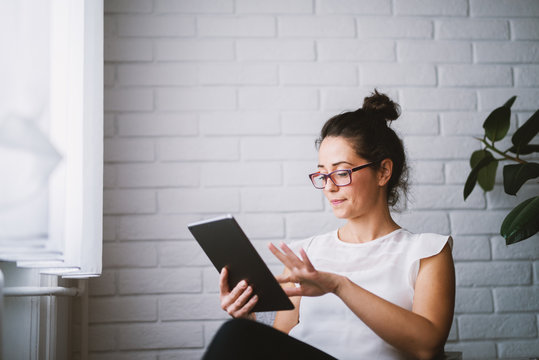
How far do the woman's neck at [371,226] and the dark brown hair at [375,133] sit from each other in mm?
88

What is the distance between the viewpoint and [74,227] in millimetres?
1239

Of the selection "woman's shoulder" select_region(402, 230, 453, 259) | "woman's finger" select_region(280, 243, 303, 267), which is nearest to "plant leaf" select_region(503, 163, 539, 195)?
"woman's shoulder" select_region(402, 230, 453, 259)

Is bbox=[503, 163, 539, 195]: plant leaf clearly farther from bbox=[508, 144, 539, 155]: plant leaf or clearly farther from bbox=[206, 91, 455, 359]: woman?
bbox=[206, 91, 455, 359]: woman

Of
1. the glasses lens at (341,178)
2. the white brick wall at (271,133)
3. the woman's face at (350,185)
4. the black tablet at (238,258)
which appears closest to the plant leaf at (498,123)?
the white brick wall at (271,133)

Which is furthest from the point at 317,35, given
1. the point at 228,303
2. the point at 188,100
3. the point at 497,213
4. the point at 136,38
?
the point at 228,303

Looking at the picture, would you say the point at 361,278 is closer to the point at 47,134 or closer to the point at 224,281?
the point at 224,281

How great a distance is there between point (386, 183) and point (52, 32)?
1051mm

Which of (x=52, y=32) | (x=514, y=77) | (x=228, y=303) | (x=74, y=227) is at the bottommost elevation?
(x=228, y=303)

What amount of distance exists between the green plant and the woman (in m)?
0.32

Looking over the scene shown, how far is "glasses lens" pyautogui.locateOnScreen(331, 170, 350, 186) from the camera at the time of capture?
1540mm

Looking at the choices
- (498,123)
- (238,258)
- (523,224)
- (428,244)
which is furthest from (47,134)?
(498,123)

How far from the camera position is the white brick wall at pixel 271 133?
1.96 metres

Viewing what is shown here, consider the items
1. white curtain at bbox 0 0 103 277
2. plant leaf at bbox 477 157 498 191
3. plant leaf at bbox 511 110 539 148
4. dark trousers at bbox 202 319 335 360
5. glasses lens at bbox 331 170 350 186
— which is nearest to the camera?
white curtain at bbox 0 0 103 277

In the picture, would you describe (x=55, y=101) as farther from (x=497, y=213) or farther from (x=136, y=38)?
(x=497, y=213)
